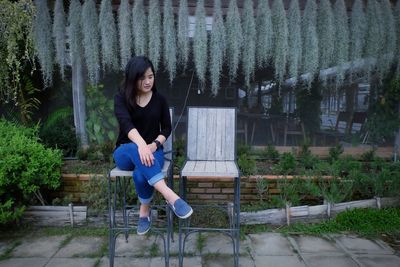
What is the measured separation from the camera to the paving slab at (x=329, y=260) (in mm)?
2727

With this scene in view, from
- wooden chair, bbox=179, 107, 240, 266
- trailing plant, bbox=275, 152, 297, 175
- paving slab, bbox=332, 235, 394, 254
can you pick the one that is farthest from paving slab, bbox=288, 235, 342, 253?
trailing plant, bbox=275, 152, 297, 175

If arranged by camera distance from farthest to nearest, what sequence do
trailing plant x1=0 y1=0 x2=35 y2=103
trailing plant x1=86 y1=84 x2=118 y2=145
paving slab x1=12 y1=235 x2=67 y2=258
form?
trailing plant x1=86 y1=84 x2=118 y2=145 → trailing plant x1=0 y1=0 x2=35 y2=103 → paving slab x1=12 y1=235 x2=67 y2=258

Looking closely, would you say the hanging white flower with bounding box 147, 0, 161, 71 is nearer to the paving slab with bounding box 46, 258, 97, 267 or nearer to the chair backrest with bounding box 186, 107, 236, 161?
the chair backrest with bounding box 186, 107, 236, 161

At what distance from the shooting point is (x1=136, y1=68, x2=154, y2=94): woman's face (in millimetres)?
2556

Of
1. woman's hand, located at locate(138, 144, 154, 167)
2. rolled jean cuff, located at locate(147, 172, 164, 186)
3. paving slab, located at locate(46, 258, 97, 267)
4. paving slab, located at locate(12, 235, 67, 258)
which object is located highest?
woman's hand, located at locate(138, 144, 154, 167)

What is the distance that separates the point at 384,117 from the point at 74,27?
4.15 meters

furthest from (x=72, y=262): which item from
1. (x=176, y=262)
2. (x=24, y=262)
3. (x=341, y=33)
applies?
(x=341, y=33)

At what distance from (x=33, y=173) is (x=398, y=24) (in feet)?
14.3

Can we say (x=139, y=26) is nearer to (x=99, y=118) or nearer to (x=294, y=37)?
(x=99, y=118)

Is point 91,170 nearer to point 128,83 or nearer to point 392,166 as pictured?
point 128,83

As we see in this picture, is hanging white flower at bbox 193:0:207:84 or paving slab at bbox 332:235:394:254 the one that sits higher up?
hanging white flower at bbox 193:0:207:84

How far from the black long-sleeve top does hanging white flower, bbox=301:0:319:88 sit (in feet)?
6.84

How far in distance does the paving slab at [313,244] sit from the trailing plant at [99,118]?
8.59ft

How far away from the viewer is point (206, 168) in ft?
8.94
